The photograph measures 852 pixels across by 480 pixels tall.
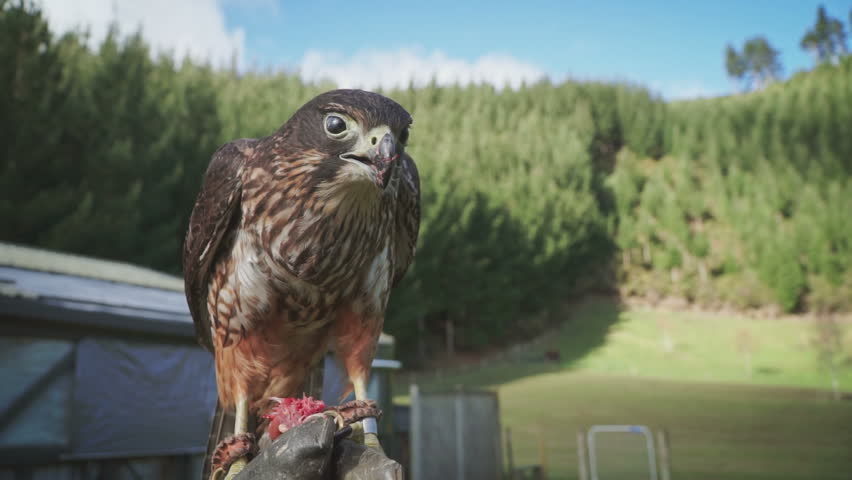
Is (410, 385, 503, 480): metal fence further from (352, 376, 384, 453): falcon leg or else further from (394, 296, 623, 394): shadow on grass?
(394, 296, 623, 394): shadow on grass

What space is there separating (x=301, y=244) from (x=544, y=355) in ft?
95.1

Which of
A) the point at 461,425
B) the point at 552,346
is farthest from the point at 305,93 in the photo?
the point at 461,425

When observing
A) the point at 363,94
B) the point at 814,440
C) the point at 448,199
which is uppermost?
the point at 448,199

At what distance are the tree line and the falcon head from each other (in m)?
14.2

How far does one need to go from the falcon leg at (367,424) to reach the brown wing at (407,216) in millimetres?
377

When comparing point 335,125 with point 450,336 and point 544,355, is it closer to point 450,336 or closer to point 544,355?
point 450,336

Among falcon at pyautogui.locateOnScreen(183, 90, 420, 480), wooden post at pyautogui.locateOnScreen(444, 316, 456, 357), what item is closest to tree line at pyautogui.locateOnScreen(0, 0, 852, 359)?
wooden post at pyautogui.locateOnScreen(444, 316, 456, 357)

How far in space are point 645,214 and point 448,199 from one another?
20.7 m

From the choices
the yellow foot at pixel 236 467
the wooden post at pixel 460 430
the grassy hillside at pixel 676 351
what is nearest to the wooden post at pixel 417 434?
the wooden post at pixel 460 430

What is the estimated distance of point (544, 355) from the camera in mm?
29516

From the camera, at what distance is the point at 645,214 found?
4141cm

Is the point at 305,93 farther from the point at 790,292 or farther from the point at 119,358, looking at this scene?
the point at 790,292

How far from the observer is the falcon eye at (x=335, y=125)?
5.24ft

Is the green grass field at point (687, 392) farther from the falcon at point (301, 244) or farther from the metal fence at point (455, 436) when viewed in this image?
the falcon at point (301, 244)
